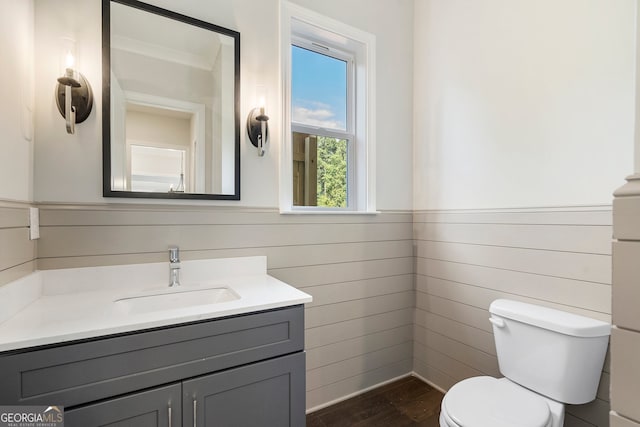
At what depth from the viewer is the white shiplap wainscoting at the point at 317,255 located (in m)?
1.35

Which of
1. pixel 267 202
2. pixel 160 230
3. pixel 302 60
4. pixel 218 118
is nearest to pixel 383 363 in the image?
pixel 267 202

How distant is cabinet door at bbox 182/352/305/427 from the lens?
105 cm

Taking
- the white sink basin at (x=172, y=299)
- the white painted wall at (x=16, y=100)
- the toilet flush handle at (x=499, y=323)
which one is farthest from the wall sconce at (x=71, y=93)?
the toilet flush handle at (x=499, y=323)

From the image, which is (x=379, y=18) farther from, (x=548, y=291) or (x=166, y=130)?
(x=548, y=291)

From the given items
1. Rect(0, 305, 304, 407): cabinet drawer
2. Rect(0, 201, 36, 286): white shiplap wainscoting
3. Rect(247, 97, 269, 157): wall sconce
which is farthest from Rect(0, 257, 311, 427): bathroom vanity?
Rect(247, 97, 269, 157): wall sconce

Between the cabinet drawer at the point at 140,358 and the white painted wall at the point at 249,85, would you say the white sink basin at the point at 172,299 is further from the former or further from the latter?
the white painted wall at the point at 249,85

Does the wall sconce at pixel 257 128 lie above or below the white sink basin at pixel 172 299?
above

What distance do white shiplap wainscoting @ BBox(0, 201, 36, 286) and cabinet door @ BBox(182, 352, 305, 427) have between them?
706mm

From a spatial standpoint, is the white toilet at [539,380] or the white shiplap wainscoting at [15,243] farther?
the white toilet at [539,380]

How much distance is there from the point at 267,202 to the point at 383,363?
1438mm


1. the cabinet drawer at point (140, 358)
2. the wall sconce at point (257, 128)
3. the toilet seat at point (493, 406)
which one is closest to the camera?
the cabinet drawer at point (140, 358)

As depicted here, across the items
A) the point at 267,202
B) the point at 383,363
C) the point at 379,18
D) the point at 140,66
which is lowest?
the point at 383,363

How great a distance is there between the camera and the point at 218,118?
1.60 metres

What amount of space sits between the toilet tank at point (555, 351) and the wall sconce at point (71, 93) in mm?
2175
